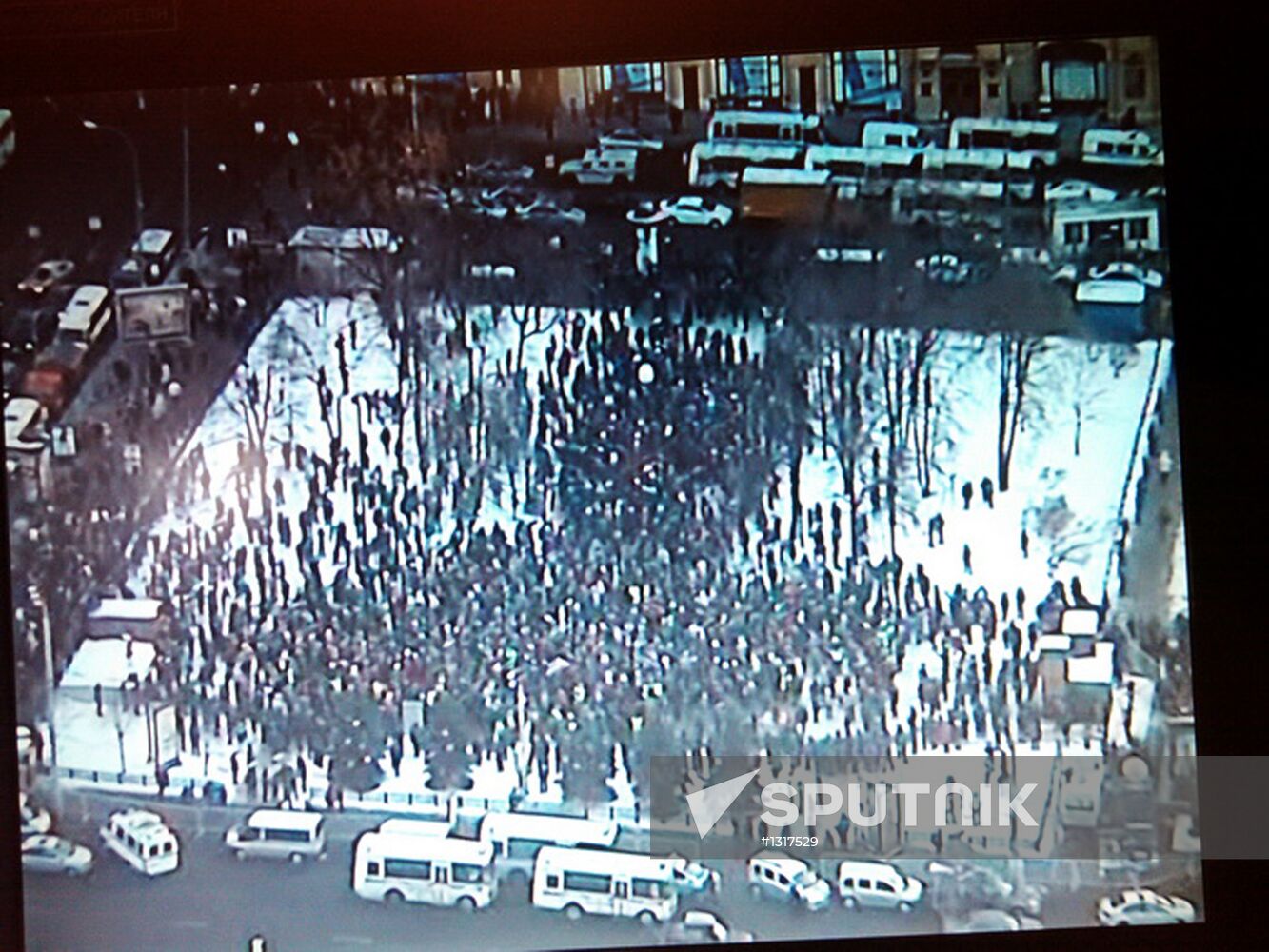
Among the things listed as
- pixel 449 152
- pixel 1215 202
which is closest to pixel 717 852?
pixel 449 152

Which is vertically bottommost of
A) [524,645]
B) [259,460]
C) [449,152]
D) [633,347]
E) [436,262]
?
[524,645]

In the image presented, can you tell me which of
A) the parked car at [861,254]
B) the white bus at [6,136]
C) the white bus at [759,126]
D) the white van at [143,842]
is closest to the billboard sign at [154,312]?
the white bus at [6,136]

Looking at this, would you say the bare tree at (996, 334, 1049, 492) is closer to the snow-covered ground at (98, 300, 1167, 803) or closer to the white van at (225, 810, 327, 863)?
the snow-covered ground at (98, 300, 1167, 803)

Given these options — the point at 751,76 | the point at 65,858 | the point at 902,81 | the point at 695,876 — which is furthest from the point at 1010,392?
the point at 65,858

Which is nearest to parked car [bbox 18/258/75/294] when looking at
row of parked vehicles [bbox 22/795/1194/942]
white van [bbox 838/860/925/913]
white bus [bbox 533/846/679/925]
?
row of parked vehicles [bbox 22/795/1194/942]

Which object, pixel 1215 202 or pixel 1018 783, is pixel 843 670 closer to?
pixel 1018 783

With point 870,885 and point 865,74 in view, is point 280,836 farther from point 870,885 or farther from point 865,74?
point 865,74

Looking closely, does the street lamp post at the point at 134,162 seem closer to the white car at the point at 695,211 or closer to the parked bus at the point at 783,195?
the white car at the point at 695,211
